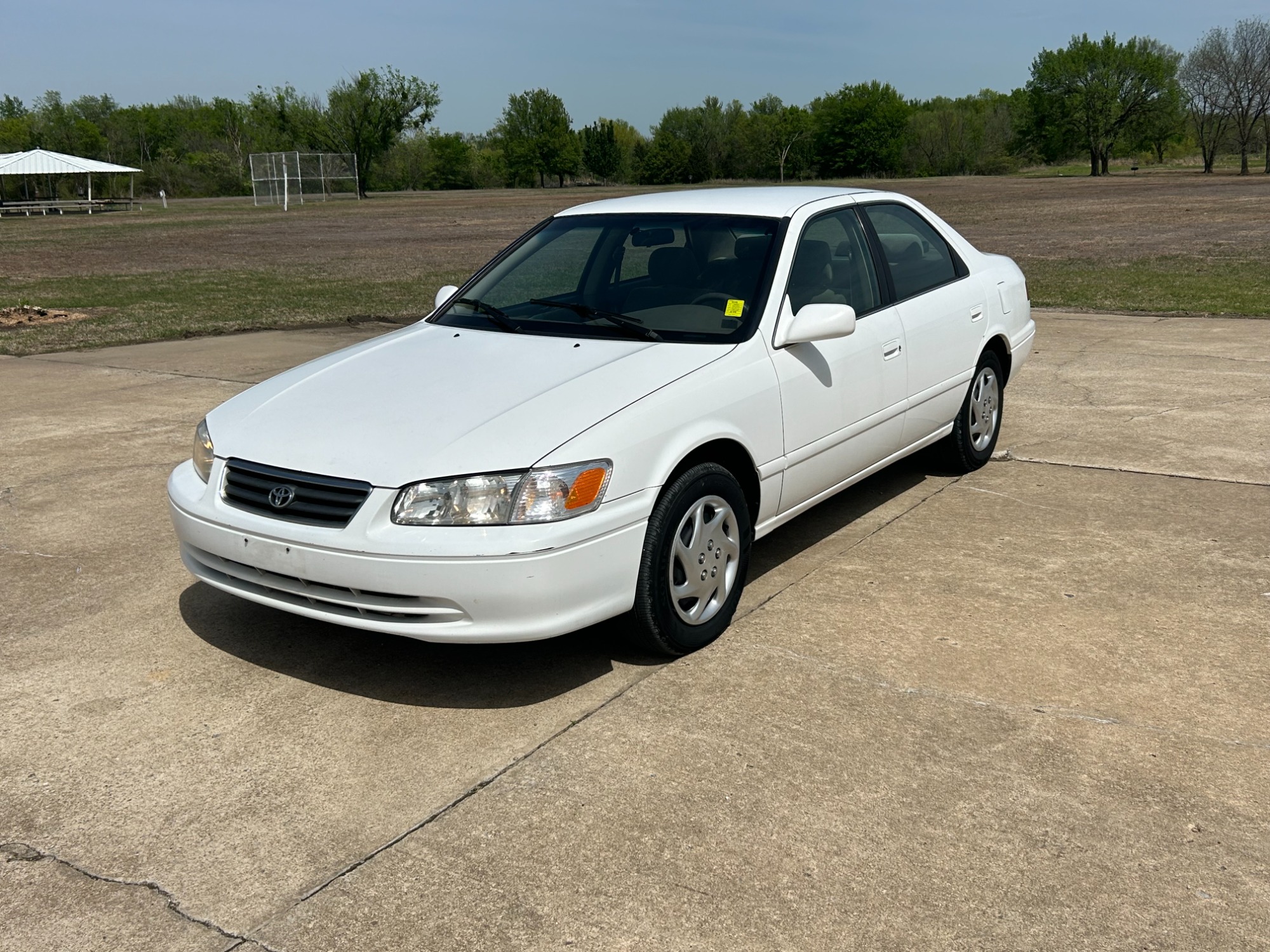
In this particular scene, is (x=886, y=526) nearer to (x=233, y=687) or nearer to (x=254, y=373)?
(x=233, y=687)

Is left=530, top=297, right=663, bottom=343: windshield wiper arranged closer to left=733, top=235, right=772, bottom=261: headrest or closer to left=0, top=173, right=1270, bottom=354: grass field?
left=733, top=235, right=772, bottom=261: headrest

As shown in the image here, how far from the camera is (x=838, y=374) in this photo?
4.80 meters

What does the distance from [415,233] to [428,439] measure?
3077cm

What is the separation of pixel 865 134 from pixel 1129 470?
12624 cm

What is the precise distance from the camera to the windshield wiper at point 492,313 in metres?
4.79

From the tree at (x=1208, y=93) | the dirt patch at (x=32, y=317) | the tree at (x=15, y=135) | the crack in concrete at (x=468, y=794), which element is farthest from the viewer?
the tree at (x=15, y=135)

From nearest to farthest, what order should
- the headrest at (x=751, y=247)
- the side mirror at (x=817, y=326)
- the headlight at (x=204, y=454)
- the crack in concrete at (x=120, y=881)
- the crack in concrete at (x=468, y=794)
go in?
the crack in concrete at (x=120, y=881), the crack in concrete at (x=468, y=794), the headlight at (x=204, y=454), the side mirror at (x=817, y=326), the headrest at (x=751, y=247)

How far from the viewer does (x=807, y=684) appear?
3824 mm

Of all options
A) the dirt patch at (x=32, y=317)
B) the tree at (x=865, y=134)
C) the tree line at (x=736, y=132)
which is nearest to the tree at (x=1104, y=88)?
the tree line at (x=736, y=132)

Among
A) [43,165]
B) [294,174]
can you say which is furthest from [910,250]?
[43,165]

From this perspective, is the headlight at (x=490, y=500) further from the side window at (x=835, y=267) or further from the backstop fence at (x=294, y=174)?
the backstop fence at (x=294, y=174)

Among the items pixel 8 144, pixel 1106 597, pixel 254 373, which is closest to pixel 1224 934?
pixel 1106 597

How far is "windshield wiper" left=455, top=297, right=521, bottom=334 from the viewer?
4.79 meters

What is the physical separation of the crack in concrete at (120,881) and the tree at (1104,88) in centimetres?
9655
